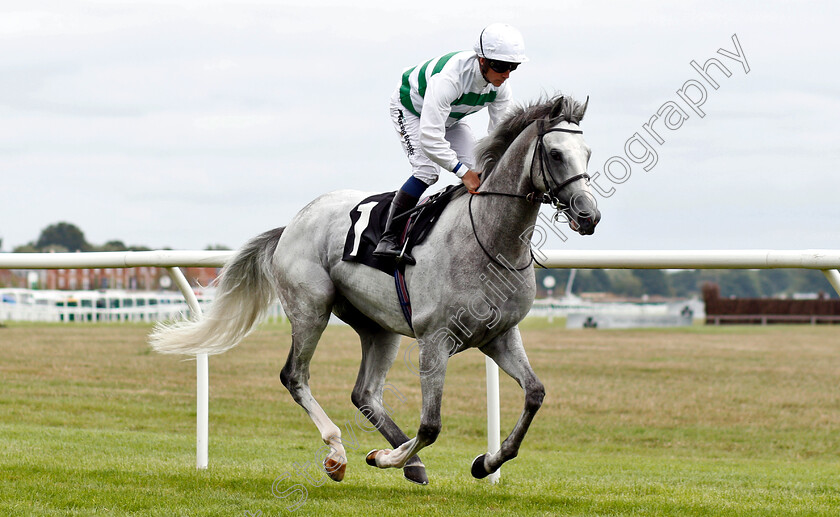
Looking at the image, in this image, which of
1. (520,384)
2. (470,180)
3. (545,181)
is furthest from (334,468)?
(545,181)

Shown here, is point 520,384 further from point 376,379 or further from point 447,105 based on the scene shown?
point 447,105

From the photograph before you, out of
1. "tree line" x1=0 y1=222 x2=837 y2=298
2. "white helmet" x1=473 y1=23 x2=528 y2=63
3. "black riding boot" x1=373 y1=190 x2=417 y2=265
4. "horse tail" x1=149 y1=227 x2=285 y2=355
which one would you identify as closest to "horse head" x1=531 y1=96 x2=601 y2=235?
"white helmet" x1=473 y1=23 x2=528 y2=63

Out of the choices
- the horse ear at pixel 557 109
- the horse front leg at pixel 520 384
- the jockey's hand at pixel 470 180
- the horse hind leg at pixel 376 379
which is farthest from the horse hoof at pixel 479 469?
the horse ear at pixel 557 109

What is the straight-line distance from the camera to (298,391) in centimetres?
509

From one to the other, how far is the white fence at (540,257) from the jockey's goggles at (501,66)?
105cm

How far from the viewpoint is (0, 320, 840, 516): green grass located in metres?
4.52

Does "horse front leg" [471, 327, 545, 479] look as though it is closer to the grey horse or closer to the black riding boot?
the grey horse

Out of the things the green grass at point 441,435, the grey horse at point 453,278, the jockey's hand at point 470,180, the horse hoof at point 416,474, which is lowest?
the green grass at point 441,435

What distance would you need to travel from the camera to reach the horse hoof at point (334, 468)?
4.70 meters

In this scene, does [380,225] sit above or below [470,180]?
below

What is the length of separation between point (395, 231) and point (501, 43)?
1035mm

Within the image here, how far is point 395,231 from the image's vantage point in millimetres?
4531

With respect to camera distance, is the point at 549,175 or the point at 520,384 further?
the point at 520,384

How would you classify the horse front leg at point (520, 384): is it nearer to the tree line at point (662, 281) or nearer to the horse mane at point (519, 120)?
the horse mane at point (519, 120)
